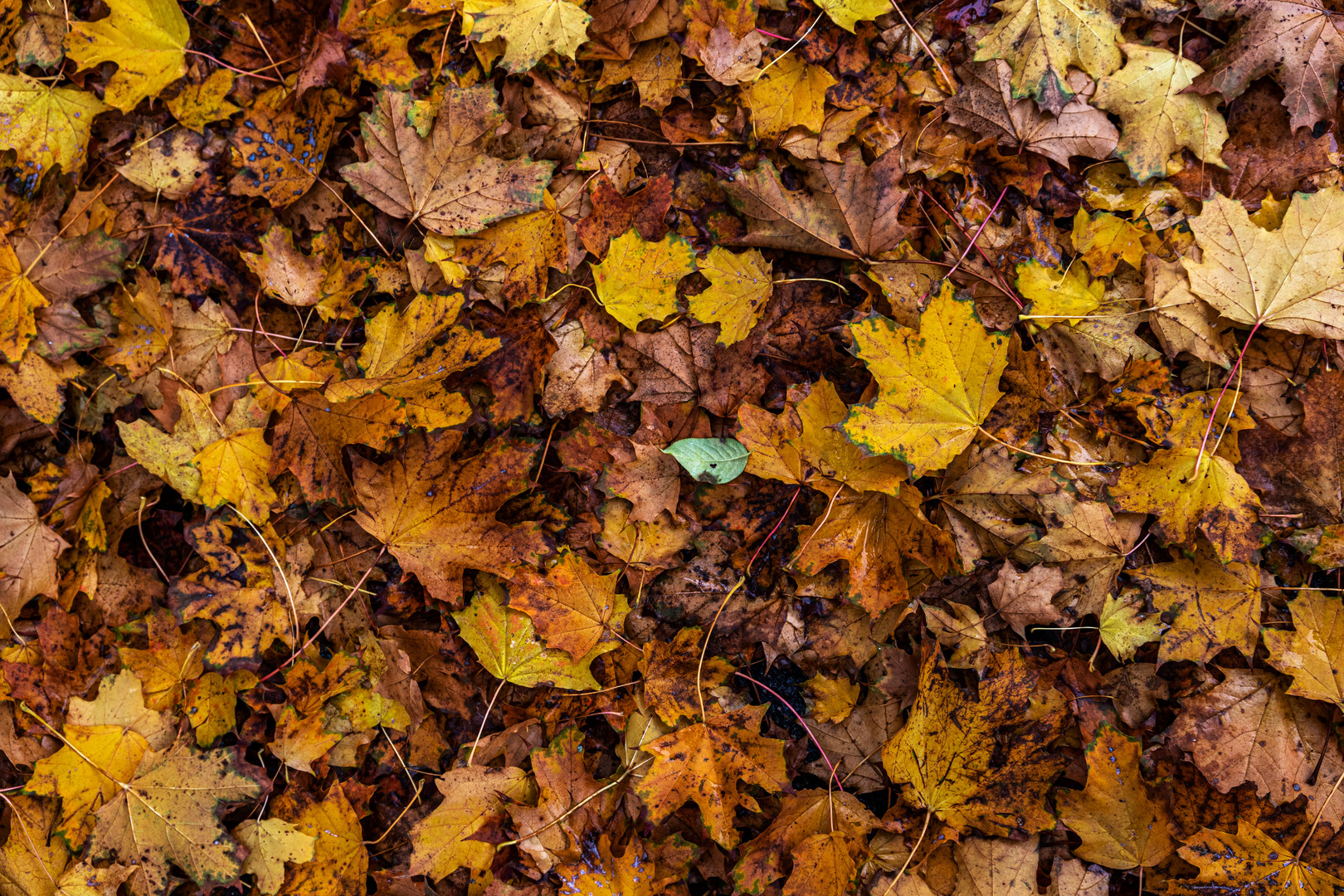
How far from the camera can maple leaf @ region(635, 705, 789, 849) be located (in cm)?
184

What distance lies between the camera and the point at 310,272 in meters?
2.02

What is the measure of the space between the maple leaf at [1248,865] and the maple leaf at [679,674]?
125cm

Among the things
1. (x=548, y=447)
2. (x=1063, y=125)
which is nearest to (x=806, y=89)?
(x=1063, y=125)

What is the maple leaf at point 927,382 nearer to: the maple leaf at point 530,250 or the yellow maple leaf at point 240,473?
the maple leaf at point 530,250

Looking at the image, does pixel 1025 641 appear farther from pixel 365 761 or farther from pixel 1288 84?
pixel 365 761

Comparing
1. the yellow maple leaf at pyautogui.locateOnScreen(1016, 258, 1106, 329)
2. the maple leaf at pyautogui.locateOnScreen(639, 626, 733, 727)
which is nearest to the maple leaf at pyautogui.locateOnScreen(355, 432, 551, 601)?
the maple leaf at pyautogui.locateOnScreen(639, 626, 733, 727)

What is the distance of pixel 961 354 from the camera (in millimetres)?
1723

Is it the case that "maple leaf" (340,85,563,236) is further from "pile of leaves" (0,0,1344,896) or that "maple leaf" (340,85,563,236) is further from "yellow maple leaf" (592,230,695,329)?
"yellow maple leaf" (592,230,695,329)

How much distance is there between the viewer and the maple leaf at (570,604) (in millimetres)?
1893

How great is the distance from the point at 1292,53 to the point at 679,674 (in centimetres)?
234

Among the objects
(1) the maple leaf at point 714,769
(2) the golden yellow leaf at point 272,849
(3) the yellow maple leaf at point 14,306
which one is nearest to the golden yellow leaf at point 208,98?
(3) the yellow maple leaf at point 14,306

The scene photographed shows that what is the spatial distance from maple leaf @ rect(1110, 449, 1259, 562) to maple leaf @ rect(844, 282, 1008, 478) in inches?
19.4

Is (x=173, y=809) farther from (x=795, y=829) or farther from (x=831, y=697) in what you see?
(x=831, y=697)

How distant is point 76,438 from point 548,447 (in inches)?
58.1
